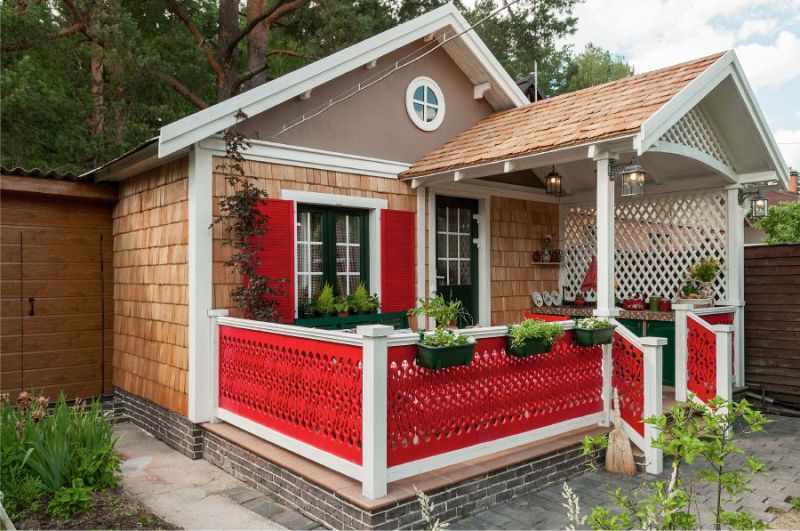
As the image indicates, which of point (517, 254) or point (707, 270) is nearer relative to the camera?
point (707, 270)

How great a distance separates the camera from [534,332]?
427cm

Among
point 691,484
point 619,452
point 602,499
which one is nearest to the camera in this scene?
point 691,484

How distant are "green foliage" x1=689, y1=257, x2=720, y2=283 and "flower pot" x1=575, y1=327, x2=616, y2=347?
264 centimetres

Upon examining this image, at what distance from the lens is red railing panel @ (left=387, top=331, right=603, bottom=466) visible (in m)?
3.63

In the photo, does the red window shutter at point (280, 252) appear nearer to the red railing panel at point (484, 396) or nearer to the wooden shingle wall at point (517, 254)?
the red railing panel at point (484, 396)

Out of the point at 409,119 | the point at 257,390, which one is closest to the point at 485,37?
the point at 409,119

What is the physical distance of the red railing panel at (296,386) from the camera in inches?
142

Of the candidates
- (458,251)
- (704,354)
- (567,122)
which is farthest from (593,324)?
(458,251)

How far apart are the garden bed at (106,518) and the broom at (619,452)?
10.8ft

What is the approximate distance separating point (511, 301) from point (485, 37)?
9214 mm

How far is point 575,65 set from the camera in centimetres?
2338

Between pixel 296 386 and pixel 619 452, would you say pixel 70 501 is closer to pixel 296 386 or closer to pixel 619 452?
pixel 296 386

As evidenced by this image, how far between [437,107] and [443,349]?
165 inches

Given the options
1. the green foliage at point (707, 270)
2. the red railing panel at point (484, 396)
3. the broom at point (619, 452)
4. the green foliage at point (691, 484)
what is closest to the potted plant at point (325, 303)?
A: the red railing panel at point (484, 396)
